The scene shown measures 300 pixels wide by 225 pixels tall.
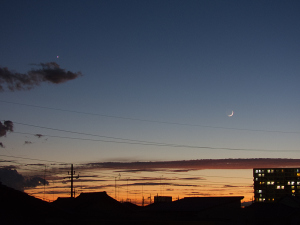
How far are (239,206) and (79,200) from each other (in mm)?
21831

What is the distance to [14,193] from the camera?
1592cm

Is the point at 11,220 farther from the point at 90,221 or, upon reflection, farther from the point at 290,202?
the point at 290,202

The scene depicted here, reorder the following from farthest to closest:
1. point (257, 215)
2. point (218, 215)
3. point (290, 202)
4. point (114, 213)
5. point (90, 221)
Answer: point (290, 202) → point (257, 215) → point (114, 213) → point (218, 215) → point (90, 221)

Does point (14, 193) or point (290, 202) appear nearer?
point (14, 193)

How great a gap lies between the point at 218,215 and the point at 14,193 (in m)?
28.6

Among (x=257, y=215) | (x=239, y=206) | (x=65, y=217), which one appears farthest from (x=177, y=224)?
(x=257, y=215)

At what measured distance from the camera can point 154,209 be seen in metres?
42.8

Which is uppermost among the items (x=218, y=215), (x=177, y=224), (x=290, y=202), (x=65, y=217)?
(x=65, y=217)

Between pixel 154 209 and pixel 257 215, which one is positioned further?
pixel 257 215

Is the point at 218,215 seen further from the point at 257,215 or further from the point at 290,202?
the point at 290,202

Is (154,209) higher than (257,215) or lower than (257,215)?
higher

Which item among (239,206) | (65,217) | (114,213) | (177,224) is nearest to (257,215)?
(239,206)

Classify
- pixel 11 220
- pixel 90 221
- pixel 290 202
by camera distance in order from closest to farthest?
pixel 11 220, pixel 90 221, pixel 290 202

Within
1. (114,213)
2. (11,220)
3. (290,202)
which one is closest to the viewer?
(11,220)
